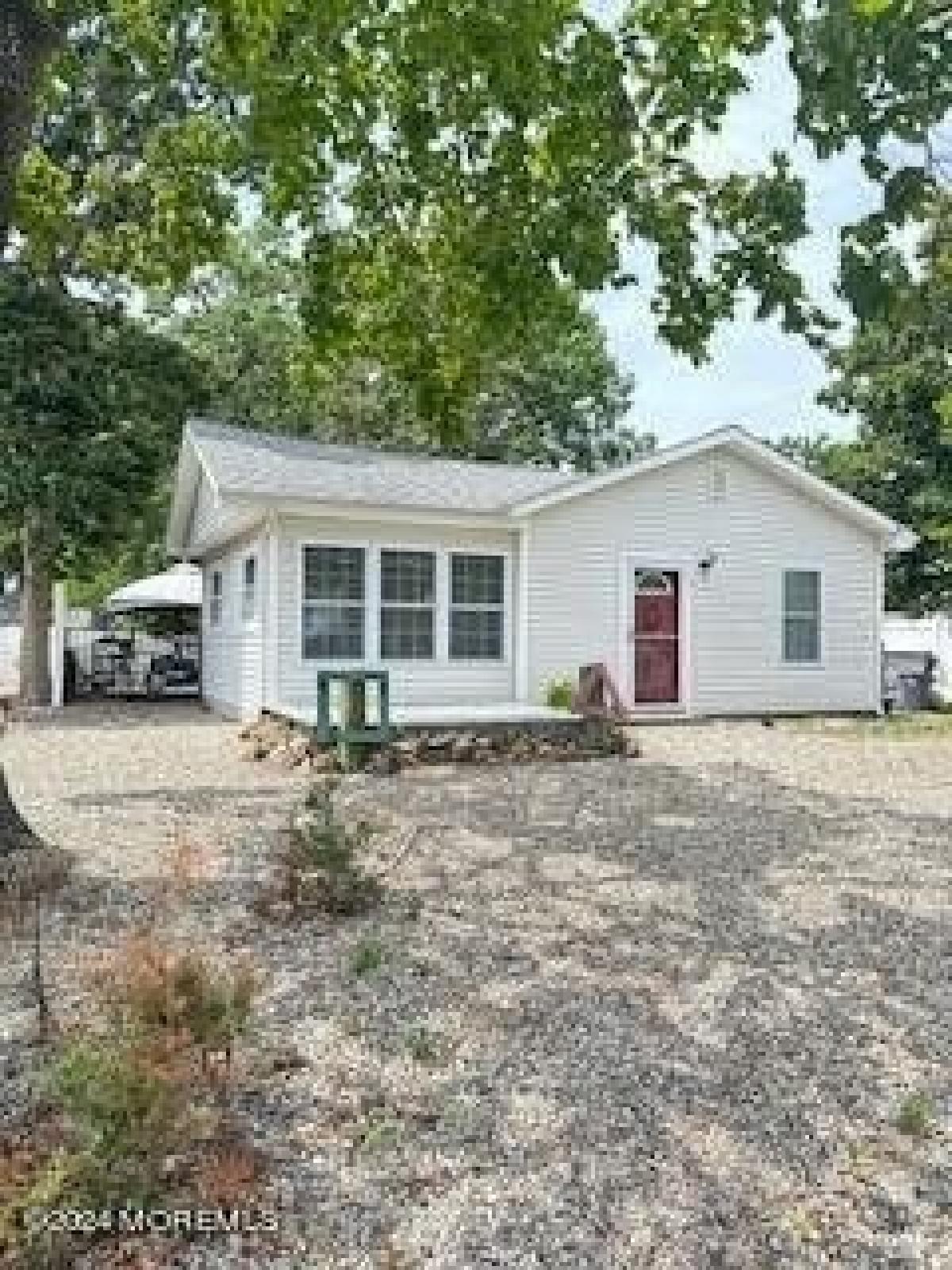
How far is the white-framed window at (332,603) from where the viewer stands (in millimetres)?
15125

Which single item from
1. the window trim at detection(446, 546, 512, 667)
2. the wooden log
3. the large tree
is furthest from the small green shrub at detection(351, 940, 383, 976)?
the window trim at detection(446, 546, 512, 667)

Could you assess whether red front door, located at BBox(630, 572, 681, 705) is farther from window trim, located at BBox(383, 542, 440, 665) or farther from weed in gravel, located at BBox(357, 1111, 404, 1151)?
weed in gravel, located at BBox(357, 1111, 404, 1151)

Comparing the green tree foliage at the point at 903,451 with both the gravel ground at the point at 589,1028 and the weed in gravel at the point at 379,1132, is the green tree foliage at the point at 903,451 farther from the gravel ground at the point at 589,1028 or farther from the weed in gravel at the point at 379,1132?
the weed in gravel at the point at 379,1132

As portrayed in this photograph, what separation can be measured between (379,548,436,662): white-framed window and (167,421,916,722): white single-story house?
2 cm

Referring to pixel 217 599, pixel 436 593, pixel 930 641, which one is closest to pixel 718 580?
pixel 436 593

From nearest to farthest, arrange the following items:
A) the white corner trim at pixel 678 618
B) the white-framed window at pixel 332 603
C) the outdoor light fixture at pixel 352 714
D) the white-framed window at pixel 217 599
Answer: the outdoor light fixture at pixel 352 714, the white-framed window at pixel 332 603, the white corner trim at pixel 678 618, the white-framed window at pixel 217 599

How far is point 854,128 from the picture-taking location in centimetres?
403

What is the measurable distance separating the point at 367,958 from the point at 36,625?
17.1 metres

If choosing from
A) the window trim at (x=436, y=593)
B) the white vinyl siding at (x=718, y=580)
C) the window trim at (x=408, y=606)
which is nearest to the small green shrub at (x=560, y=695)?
the white vinyl siding at (x=718, y=580)

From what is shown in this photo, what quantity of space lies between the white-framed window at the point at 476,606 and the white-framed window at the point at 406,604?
0.33 m

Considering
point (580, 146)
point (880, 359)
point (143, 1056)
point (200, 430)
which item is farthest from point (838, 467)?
point (143, 1056)

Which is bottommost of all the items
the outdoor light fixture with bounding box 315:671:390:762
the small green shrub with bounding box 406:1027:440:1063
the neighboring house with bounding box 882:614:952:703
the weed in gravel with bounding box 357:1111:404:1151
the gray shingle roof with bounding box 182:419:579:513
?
the weed in gravel with bounding box 357:1111:404:1151

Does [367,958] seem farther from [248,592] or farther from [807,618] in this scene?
[807,618]

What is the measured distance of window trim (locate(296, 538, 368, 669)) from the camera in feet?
49.3
